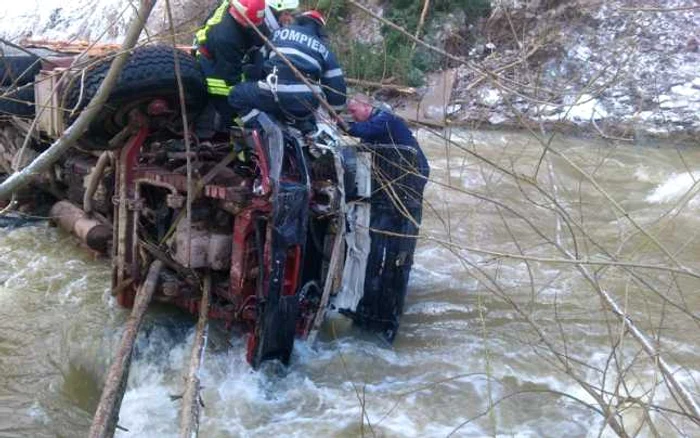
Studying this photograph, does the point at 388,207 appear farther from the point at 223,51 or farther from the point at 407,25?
the point at 407,25

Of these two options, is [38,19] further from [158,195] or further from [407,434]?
[407,434]

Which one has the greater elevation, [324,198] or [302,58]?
[302,58]

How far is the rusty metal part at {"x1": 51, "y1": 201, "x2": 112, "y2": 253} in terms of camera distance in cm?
520

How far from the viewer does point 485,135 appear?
441 inches

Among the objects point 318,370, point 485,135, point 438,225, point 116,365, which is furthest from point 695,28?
point 116,365

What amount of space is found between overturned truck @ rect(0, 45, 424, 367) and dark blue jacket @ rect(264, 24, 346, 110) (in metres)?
0.29

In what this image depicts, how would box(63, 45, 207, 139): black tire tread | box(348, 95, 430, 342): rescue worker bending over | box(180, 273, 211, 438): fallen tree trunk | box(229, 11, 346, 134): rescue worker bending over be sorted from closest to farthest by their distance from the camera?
box(180, 273, 211, 438): fallen tree trunk
box(63, 45, 207, 139): black tire tread
box(229, 11, 346, 134): rescue worker bending over
box(348, 95, 430, 342): rescue worker bending over

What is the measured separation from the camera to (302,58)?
4266 mm

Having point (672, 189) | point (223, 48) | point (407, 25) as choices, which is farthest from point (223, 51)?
point (407, 25)

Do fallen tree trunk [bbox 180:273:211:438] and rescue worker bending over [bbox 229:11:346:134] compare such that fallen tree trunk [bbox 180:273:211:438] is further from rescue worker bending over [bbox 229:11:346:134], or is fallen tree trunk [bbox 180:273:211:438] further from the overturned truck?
rescue worker bending over [bbox 229:11:346:134]

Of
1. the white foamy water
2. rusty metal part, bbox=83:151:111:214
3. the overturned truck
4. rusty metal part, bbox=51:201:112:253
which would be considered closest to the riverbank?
the white foamy water

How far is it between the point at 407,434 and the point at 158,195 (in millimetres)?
2052

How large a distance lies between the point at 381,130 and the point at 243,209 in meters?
0.98

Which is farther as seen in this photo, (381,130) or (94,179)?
(94,179)
